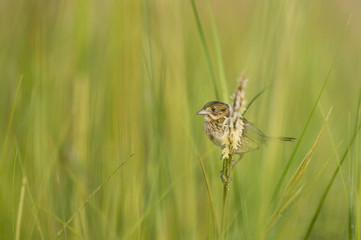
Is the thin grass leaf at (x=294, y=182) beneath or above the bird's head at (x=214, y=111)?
beneath

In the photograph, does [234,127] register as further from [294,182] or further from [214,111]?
[214,111]

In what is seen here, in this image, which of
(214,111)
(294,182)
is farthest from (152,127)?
(294,182)

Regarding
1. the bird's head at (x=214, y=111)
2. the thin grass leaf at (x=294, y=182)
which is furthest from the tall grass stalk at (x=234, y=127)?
the bird's head at (x=214, y=111)

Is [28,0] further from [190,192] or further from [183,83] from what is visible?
[190,192]

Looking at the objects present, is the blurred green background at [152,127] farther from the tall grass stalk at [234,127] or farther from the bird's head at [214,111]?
the tall grass stalk at [234,127]

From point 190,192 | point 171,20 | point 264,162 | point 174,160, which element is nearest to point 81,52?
point 171,20

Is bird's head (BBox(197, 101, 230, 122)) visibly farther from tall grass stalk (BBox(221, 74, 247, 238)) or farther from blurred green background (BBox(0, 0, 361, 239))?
tall grass stalk (BBox(221, 74, 247, 238))

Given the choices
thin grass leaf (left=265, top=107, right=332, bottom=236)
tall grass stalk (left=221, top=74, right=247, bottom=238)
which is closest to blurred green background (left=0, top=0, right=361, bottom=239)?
thin grass leaf (left=265, top=107, right=332, bottom=236)
